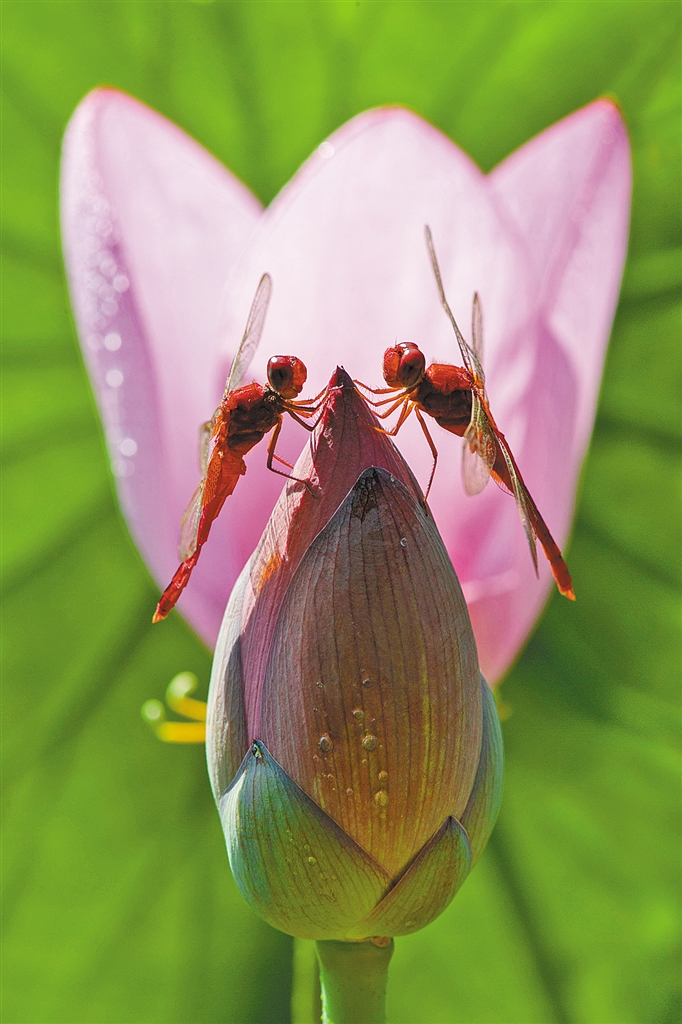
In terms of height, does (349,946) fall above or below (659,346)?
below

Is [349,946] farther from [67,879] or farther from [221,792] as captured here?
[67,879]

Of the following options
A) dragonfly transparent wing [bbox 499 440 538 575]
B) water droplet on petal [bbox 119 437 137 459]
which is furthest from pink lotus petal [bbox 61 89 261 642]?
dragonfly transparent wing [bbox 499 440 538 575]

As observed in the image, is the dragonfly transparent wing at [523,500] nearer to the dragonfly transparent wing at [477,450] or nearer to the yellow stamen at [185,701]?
the dragonfly transparent wing at [477,450]

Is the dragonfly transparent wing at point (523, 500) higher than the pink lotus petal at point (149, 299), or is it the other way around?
the pink lotus petal at point (149, 299)

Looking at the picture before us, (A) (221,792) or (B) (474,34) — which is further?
(B) (474,34)

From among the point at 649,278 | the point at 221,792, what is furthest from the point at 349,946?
the point at 649,278

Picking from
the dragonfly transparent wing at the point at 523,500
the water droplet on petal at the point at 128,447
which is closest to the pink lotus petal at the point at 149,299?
the water droplet on petal at the point at 128,447
